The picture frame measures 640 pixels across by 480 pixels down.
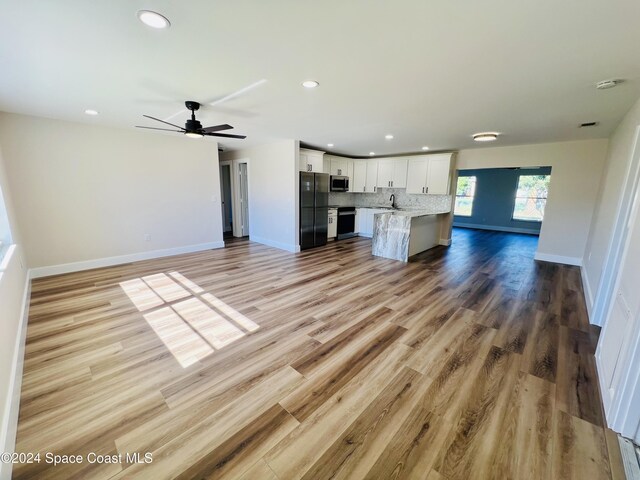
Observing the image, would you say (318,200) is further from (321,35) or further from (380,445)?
(380,445)

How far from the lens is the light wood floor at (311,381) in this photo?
142 centimetres

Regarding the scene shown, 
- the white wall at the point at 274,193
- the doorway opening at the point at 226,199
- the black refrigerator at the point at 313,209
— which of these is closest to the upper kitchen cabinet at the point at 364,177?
the black refrigerator at the point at 313,209

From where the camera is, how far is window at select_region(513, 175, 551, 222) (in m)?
8.86

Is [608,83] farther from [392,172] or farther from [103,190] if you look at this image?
[103,190]

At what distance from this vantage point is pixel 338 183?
7.44 metres

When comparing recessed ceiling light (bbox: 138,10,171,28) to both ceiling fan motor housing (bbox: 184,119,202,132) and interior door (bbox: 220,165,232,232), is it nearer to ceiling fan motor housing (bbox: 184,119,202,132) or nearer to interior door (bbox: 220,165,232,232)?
ceiling fan motor housing (bbox: 184,119,202,132)

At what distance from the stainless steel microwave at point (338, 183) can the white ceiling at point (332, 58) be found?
3657 mm

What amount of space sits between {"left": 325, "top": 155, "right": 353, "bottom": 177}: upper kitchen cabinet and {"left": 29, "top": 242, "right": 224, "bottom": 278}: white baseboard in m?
3.88

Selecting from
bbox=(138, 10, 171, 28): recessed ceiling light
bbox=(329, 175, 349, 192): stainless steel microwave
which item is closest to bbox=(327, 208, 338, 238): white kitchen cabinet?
bbox=(329, 175, 349, 192): stainless steel microwave

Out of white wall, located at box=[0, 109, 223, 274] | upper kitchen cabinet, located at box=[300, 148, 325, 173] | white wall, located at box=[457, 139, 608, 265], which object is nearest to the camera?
white wall, located at box=[0, 109, 223, 274]

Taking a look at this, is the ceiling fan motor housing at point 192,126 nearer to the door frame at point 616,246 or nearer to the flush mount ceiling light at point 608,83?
the flush mount ceiling light at point 608,83

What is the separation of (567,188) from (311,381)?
6302 mm

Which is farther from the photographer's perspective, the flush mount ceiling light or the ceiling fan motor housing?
the ceiling fan motor housing

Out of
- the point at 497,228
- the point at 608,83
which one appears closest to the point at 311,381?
the point at 608,83
